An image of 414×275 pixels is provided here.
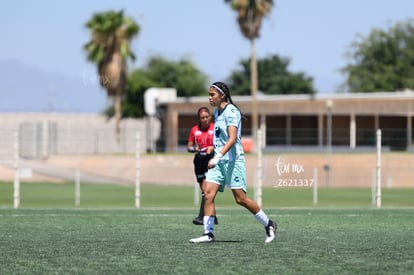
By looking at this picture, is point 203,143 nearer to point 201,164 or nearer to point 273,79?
point 201,164

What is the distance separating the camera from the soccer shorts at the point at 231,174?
14.2m

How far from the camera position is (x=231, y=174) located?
46.6 ft

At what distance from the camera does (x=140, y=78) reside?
304 ft

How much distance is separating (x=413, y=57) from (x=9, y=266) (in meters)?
92.7

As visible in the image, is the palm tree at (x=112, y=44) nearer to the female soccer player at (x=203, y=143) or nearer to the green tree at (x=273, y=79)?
the green tree at (x=273, y=79)

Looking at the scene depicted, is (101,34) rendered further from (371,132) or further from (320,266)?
(320,266)

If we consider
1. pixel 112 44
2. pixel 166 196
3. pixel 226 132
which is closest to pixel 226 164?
pixel 226 132

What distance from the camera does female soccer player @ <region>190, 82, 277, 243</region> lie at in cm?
1417

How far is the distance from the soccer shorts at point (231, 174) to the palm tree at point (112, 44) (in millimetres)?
52329

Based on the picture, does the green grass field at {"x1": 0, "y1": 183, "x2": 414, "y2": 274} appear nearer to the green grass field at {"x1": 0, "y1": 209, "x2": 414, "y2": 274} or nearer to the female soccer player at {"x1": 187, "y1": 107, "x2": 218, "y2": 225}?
the green grass field at {"x1": 0, "y1": 209, "x2": 414, "y2": 274}

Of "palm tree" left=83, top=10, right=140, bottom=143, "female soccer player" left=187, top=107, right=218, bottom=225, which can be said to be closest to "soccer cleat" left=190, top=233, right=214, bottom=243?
"female soccer player" left=187, top=107, right=218, bottom=225

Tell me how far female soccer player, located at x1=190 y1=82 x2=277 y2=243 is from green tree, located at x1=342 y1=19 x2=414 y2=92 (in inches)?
3401

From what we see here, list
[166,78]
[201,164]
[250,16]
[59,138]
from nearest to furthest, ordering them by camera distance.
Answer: [201,164]
[250,16]
[59,138]
[166,78]

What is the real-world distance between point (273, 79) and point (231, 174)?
9157cm
